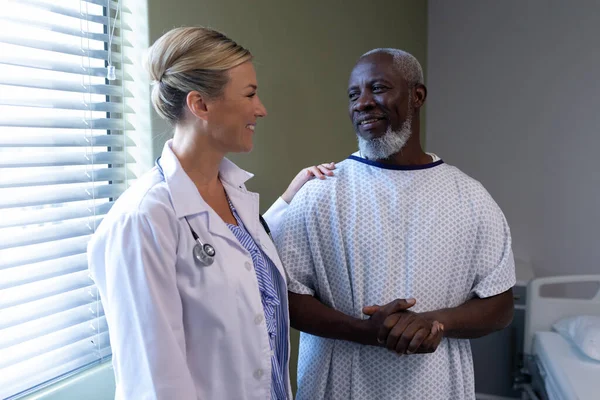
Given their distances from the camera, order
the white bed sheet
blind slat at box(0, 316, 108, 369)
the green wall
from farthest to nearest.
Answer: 1. the white bed sheet
2. the green wall
3. blind slat at box(0, 316, 108, 369)

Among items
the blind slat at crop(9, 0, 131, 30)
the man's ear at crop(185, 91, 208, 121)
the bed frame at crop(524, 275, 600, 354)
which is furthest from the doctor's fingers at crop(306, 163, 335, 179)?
the bed frame at crop(524, 275, 600, 354)

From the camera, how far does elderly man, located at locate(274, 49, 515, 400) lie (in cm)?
128

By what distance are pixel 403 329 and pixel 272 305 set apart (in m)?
0.26

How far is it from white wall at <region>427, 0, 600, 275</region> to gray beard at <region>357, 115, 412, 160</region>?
70.1 inches

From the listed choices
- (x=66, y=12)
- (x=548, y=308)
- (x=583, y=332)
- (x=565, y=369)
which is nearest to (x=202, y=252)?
(x=66, y=12)

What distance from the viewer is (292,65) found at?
6.07 ft

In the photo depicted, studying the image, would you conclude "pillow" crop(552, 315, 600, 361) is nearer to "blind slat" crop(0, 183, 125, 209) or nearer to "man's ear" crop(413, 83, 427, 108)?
"man's ear" crop(413, 83, 427, 108)

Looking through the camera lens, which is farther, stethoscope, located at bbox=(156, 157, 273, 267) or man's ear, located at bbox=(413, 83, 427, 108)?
man's ear, located at bbox=(413, 83, 427, 108)

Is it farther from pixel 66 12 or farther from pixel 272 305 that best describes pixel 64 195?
pixel 272 305

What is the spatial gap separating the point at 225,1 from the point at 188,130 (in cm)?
61

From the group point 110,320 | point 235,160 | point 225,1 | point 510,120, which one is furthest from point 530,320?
point 110,320

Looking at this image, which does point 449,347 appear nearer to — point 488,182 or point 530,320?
point 530,320

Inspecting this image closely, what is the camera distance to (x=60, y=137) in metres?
1.19

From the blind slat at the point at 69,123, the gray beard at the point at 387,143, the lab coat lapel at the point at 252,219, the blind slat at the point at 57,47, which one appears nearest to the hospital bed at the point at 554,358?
the gray beard at the point at 387,143
